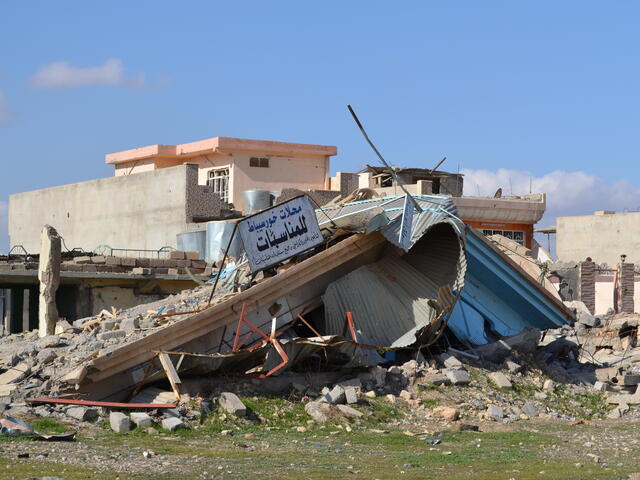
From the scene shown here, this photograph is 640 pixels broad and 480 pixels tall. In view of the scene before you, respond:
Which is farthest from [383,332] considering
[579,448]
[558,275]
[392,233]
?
[558,275]

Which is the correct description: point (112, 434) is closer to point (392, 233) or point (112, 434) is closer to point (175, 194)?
point (392, 233)

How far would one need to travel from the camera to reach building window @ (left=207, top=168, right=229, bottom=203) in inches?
1604

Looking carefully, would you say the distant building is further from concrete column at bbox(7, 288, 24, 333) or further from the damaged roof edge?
the damaged roof edge

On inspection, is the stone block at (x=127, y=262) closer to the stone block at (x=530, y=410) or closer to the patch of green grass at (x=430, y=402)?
the patch of green grass at (x=430, y=402)

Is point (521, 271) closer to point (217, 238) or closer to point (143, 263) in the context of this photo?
point (143, 263)

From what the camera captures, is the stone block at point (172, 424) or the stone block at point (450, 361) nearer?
the stone block at point (172, 424)

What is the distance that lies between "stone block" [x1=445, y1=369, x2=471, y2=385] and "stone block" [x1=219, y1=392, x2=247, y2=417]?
3.55 m

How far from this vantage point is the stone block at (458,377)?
48.7 ft

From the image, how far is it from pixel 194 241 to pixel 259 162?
12.2 metres

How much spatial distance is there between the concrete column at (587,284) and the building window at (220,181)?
1689cm

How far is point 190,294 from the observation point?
17906 mm

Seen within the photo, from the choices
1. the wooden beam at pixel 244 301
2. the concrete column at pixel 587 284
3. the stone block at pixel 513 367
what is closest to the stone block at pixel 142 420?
the wooden beam at pixel 244 301

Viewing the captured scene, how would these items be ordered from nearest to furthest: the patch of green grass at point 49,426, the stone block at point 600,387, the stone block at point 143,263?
the patch of green grass at point 49,426 < the stone block at point 600,387 < the stone block at point 143,263

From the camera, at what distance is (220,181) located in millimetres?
41219
